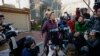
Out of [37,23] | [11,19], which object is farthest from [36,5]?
[11,19]

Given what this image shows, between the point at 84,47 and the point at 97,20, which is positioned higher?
the point at 97,20

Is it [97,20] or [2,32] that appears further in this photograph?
[97,20]

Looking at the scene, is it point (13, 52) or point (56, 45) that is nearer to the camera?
point (13, 52)

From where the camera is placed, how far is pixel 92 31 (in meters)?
7.83

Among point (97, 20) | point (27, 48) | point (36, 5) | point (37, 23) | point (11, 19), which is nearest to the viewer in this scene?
point (27, 48)

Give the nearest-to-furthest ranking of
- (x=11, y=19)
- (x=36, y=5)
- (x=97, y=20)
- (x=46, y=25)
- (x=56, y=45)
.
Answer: (x=97, y=20) → (x=56, y=45) → (x=46, y=25) → (x=11, y=19) → (x=36, y=5)

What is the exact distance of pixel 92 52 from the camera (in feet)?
25.2

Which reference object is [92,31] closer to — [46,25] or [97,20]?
[97,20]

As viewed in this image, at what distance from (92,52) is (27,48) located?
1.49 metres

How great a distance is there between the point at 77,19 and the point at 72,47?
108 inches

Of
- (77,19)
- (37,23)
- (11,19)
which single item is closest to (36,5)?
(37,23)

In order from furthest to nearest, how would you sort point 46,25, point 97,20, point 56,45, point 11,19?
1. point 11,19
2. point 46,25
3. point 56,45
4. point 97,20

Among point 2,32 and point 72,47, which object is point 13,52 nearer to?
point 2,32

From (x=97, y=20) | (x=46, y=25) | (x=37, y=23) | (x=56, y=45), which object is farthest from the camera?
(x=37, y=23)
